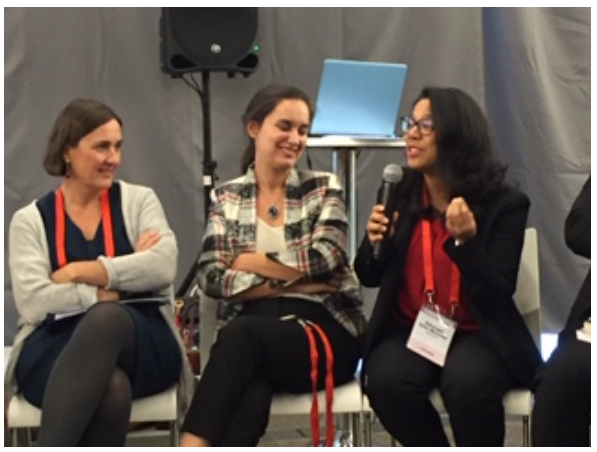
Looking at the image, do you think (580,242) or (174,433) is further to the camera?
(174,433)

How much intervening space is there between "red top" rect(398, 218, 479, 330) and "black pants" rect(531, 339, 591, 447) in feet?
0.93

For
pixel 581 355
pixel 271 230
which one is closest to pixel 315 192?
→ pixel 271 230

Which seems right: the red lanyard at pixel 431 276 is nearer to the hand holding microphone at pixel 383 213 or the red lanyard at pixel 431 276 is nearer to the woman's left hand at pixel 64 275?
the hand holding microphone at pixel 383 213

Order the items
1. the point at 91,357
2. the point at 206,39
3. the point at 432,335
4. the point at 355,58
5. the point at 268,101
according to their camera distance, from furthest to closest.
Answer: the point at 355,58 < the point at 206,39 < the point at 268,101 < the point at 432,335 < the point at 91,357

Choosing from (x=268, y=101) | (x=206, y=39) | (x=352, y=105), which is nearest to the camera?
(x=268, y=101)

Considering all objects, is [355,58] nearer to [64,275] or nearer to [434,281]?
[434,281]

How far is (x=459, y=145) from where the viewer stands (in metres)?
2.28

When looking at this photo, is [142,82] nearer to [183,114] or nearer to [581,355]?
[183,114]

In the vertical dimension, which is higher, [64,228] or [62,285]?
[64,228]

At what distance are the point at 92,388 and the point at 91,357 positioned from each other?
2.9 inches

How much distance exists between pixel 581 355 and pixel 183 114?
7.58 ft

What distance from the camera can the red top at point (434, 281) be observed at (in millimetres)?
2195

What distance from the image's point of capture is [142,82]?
381 cm

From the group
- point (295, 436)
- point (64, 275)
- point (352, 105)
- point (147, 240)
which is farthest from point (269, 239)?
point (295, 436)
